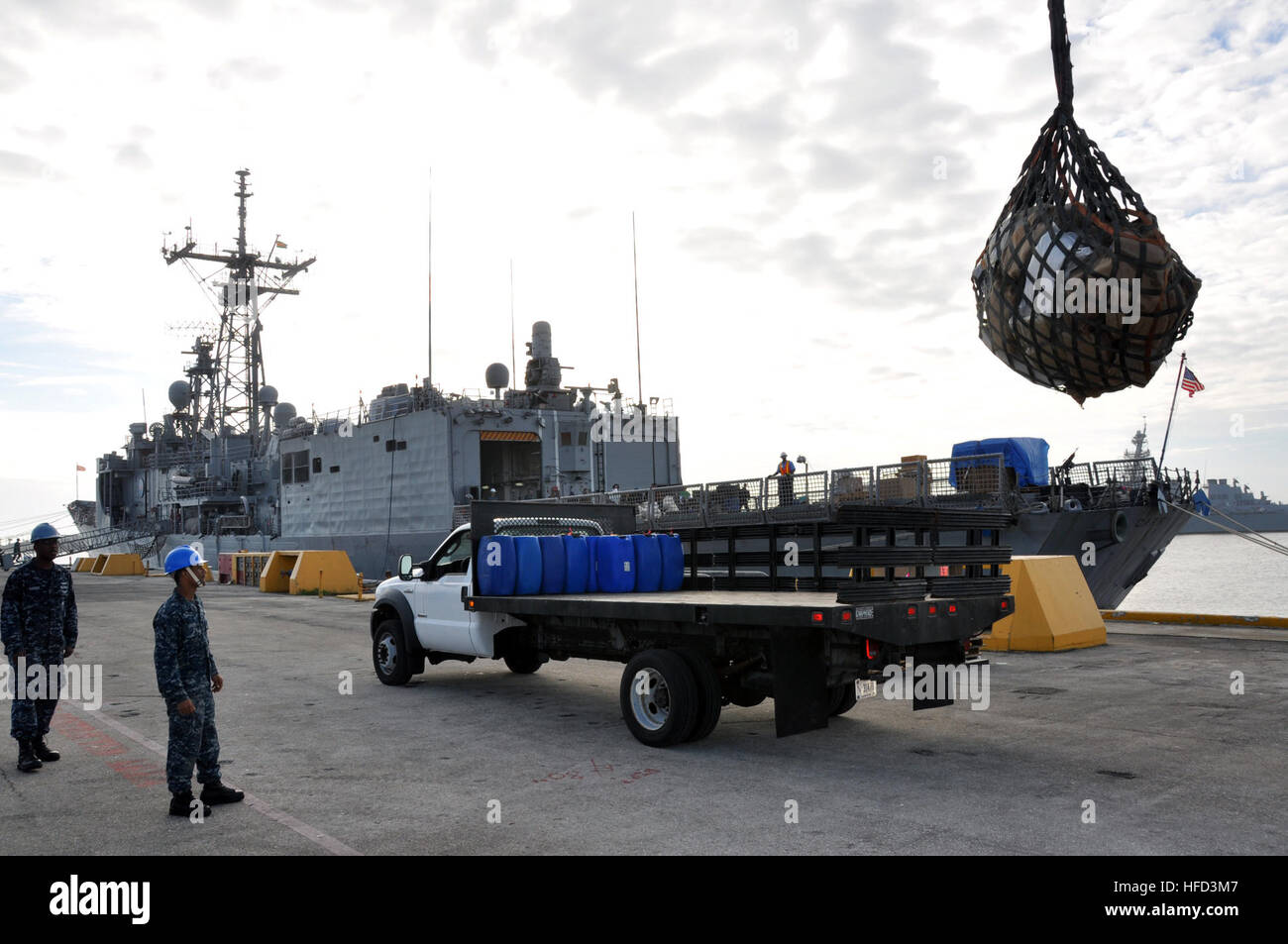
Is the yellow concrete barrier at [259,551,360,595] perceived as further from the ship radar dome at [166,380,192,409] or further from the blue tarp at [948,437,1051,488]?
the ship radar dome at [166,380,192,409]

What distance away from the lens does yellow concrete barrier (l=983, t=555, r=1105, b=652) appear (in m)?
13.4

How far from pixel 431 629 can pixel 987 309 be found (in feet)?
26.1

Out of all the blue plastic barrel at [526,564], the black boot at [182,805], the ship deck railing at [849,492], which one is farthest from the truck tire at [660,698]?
the ship deck railing at [849,492]

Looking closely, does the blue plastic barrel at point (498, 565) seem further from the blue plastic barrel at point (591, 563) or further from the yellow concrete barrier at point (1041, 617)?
the yellow concrete barrier at point (1041, 617)

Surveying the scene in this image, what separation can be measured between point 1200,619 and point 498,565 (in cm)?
1231

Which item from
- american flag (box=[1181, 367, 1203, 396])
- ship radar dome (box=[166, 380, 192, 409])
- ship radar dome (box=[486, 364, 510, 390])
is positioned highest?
ship radar dome (box=[166, 380, 192, 409])

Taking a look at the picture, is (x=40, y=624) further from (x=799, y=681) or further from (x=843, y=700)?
(x=843, y=700)

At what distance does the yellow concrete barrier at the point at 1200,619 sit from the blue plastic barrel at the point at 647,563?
10.0m

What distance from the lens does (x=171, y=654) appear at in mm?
6148

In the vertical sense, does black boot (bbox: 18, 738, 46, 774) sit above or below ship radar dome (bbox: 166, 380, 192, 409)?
below

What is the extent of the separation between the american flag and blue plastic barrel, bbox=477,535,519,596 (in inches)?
601

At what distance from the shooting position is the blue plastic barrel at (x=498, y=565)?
10.0m

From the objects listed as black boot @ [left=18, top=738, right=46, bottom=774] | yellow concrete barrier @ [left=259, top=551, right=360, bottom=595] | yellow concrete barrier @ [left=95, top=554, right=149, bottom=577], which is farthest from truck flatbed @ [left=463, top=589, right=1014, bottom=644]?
yellow concrete barrier @ [left=95, top=554, right=149, bottom=577]
